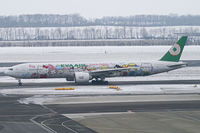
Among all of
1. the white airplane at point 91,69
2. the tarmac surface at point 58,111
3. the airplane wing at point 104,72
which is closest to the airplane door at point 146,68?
the white airplane at point 91,69

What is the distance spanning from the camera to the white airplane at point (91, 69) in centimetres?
4648

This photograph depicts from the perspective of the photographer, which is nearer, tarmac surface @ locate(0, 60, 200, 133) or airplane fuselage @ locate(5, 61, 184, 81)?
tarmac surface @ locate(0, 60, 200, 133)

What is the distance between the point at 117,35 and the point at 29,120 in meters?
158

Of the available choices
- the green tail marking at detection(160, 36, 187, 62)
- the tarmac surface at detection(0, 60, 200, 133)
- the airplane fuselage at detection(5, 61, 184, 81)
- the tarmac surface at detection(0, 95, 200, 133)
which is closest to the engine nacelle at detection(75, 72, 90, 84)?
the airplane fuselage at detection(5, 61, 184, 81)

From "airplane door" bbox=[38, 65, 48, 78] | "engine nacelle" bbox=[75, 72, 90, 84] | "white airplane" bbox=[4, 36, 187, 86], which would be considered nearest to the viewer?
"engine nacelle" bbox=[75, 72, 90, 84]

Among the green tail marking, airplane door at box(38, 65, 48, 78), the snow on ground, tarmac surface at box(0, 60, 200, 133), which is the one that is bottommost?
tarmac surface at box(0, 60, 200, 133)

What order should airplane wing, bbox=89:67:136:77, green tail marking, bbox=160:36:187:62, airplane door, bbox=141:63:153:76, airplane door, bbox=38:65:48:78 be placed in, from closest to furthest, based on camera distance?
airplane door, bbox=38:65:48:78
airplane wing, bbox=89:67:136:77
airplane door, bbox=141:63:153:76
green tail marking, bbox=160:36:187:62

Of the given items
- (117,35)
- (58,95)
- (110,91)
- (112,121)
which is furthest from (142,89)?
(117,35)

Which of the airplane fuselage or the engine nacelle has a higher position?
the airplane fuselage

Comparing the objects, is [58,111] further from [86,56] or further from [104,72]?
[86,56]

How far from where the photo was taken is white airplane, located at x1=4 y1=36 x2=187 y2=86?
152ft

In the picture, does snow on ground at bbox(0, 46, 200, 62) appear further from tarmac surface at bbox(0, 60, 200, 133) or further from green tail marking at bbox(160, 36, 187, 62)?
tarmac surface at bbox(0, 60, 200, 133)

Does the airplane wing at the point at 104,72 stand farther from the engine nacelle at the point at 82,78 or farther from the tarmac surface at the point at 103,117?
the tarmac surface at the point at 103,117

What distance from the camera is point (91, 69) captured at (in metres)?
47.6
